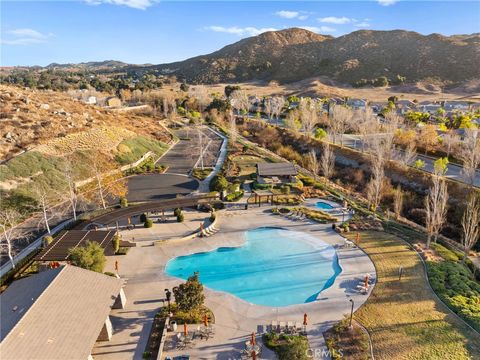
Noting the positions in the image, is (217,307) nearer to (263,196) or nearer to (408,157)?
(263,196)

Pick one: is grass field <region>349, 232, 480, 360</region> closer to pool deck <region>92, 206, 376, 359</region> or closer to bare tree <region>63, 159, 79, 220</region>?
pool deck <region>92, 206, 376, 359</region>

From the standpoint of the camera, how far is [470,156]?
154ft

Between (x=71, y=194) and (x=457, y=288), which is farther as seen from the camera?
(x=71, y=194)

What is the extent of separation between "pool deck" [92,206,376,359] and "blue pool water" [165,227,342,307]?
101 centimetres

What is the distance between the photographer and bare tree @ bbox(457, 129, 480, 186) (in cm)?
4347

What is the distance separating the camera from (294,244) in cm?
3641

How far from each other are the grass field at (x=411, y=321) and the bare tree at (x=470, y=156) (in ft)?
66.5

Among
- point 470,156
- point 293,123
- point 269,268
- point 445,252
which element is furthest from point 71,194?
point 470,156

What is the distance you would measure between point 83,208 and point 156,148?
31214 millimetres

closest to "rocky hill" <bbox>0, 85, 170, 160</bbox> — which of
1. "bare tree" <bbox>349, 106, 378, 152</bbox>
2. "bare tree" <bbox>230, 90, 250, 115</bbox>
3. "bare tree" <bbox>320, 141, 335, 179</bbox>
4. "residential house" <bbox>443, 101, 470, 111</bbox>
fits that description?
"bare tree" <bbox>230, 90, 250, 115</bbox>

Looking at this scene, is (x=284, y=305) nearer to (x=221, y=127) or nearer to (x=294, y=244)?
(x=294, y=244)

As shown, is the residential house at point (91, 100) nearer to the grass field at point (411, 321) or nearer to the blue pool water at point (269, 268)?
the blue pool water at point (269, 268)

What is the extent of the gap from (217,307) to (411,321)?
1490 cm

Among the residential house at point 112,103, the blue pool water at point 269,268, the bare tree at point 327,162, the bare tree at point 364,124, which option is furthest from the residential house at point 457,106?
the residential house at point 112,103
